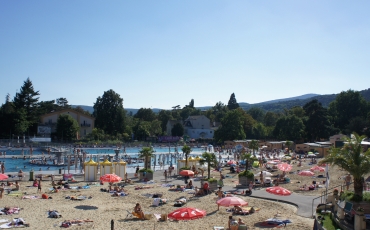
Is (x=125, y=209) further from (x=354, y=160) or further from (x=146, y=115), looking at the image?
(x=146, y=115)

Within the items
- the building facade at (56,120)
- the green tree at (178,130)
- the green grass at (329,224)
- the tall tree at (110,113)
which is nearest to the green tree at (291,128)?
the green tree at (178,130)

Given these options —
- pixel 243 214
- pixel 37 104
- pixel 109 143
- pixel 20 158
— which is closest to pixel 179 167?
pixel 243 214

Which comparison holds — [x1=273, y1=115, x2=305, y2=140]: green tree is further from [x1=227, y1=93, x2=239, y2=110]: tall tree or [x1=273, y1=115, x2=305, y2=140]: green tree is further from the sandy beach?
[x1=227, y1=93, x2=239, y2=110]: tall tree

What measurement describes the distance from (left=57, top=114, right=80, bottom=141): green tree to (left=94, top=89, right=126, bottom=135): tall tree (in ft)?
42.6

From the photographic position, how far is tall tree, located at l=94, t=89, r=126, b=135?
284ft

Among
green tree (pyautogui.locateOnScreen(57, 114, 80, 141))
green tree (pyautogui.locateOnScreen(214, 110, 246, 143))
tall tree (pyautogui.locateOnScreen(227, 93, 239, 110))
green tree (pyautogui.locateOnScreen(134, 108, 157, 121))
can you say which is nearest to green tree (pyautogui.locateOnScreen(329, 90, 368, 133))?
green tree (pyautogui.locateOnScreen(214, 110, 246, 143))

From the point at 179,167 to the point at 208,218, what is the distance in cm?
1862

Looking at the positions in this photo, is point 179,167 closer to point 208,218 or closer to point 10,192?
point 10,192

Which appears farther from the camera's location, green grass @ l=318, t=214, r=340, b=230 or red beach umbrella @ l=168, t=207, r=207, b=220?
red beach umbrella @ l=168, t=207, r=207, b=220

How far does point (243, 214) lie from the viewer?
18234mm

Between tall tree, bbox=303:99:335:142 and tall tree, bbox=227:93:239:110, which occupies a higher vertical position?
tall tree, bbox=227:93:239:110

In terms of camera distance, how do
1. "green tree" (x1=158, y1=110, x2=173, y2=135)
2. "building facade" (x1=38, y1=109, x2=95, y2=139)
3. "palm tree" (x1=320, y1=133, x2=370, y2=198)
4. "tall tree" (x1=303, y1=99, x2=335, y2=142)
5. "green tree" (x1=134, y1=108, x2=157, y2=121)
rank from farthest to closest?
1. "green tree" (x1=134, y1=108, x2=157, y2=121)
2. "green tree" (x1=158, y1=110, x2=173, y2=135)
3. "building facade" (x1=38, y1=109, x2=95, y2=139)
4. "tall tree" (x1=303, y1=99, x2=335, y2=142)
5. "palm tree" (x1=320, y1=133, x2=370, y2=198)

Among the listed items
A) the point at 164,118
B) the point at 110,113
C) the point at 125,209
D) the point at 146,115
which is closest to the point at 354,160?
the point at 125,209

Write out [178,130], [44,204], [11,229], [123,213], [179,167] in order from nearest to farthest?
[11,229] → [123,213] → [44,204] → [179,167] → [178,130]
